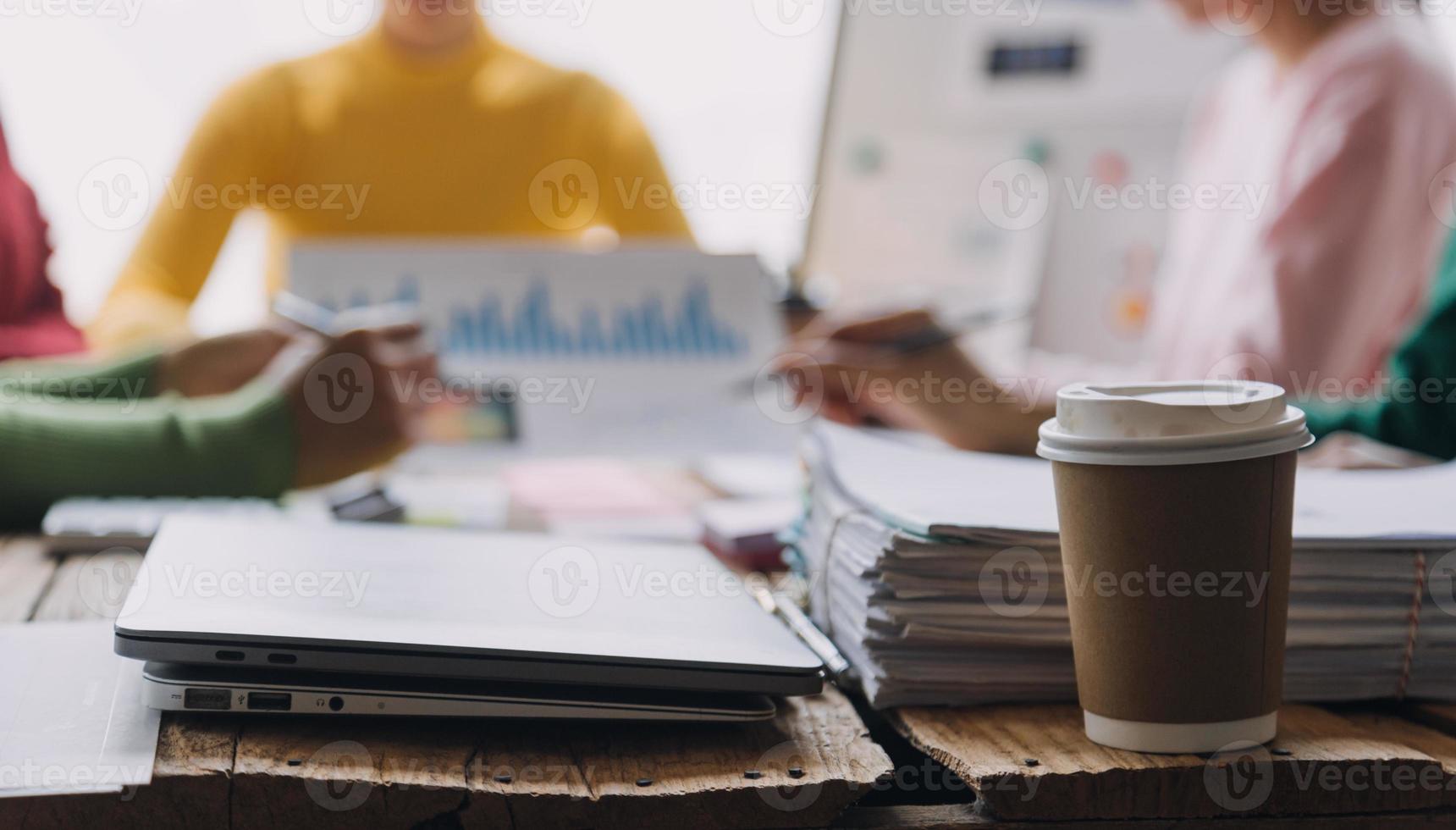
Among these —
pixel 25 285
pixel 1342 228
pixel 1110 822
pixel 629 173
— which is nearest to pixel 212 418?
pixel 25 285

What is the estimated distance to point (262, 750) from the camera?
35 cm

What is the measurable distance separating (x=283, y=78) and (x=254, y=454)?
89 cm

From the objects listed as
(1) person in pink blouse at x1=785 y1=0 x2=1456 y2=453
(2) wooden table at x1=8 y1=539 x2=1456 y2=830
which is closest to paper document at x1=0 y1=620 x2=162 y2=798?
(2) wooden table at x1=8 y1=539 x2=1456 y2=830

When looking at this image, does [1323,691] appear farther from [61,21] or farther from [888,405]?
[61,21]

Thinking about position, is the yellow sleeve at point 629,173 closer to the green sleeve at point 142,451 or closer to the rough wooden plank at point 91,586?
the green sleeve at point 142,451

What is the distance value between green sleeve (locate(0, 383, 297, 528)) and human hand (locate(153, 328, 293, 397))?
6.1 inches

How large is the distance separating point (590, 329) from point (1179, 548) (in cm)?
83

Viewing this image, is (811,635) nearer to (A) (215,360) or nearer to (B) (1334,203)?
(A) (215,360)

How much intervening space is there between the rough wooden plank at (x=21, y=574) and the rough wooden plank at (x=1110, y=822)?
39cm

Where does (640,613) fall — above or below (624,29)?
below

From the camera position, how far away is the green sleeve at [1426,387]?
81 centimetres

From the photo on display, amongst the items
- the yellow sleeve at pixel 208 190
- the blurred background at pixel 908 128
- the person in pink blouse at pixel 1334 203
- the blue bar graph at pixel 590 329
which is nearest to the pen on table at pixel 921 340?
the person in pink blouse at pixel 1334 203

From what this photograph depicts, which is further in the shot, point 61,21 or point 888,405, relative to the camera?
point 61,21

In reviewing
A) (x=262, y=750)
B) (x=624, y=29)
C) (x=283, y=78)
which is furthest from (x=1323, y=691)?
(x=624, y=29)
